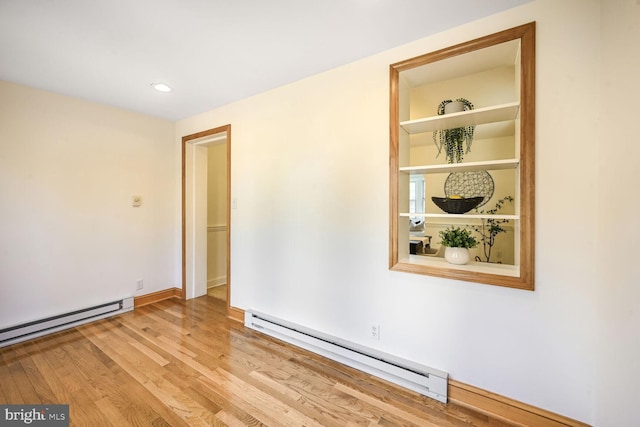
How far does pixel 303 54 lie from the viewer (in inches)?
76.2

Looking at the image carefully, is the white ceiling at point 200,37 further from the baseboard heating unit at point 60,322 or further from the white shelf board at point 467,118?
the baseboard heating unit at point 60,322

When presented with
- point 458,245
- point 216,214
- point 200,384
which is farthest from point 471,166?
point 216,214

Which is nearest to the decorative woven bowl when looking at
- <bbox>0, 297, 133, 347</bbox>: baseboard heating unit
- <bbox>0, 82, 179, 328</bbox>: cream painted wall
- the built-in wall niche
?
the built-in wall niche

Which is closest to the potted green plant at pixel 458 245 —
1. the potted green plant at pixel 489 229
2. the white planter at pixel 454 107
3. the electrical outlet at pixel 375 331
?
the electrical outlet at pixel 375 331

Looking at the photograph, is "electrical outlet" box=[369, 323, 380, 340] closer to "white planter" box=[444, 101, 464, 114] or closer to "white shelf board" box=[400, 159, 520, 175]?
"white shelf board" box=[400, 159, 520, 175]

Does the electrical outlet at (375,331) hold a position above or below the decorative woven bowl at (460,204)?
below

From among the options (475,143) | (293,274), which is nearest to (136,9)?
(293,274)

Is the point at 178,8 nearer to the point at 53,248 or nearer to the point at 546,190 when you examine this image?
the point at 546,190

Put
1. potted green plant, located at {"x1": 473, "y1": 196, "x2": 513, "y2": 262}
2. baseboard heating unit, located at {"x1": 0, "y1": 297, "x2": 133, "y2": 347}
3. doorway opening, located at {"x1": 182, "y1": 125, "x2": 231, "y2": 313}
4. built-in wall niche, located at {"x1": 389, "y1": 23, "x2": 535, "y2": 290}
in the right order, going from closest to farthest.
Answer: built-in wall niche, located at {"x1": 389, "y1": 23, "x2": 535, "y2": 290}, baseboard heating unit, located at {"x1": 0, "y1": 297, "x2": 133, "y2": 347}, potted green plant, located at {"x1": 473, "y1": 196, "x2": 513, "y2": 262}, doorway opening, located at {"x1": 182, "y1": 125, "x2": 231, "y2": 313}

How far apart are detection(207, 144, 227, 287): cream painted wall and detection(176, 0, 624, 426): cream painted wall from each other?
141 centimetres

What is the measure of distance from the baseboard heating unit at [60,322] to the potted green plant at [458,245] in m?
3.50

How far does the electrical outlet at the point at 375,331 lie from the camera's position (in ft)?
6.33

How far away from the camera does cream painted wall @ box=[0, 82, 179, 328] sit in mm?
2354

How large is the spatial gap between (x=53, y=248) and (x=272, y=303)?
226cm
